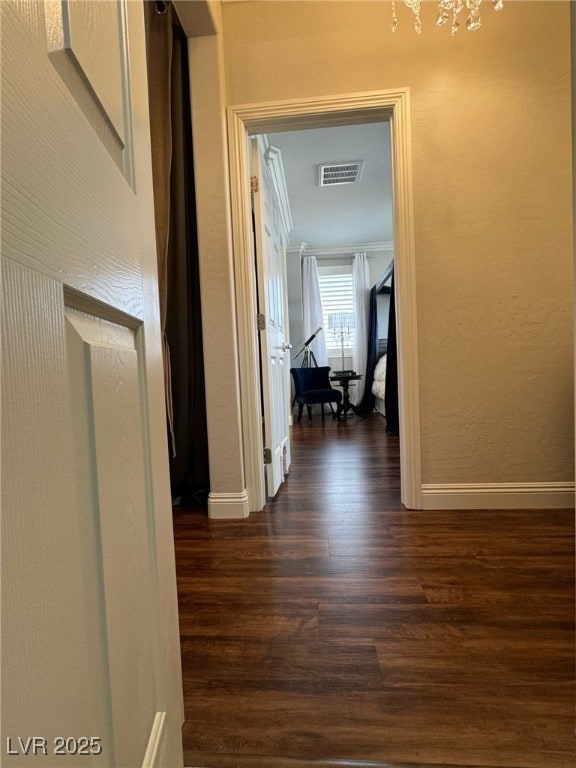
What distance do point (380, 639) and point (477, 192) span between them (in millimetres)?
2048

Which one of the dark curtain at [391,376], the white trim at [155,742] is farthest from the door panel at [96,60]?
the dark curtain at [391,376]

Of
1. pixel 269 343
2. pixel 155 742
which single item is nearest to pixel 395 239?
pixel 269 343

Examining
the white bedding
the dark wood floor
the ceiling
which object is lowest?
the dark wood floor

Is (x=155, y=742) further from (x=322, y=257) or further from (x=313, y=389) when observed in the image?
(x=322, y=257)

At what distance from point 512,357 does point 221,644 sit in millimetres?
1864

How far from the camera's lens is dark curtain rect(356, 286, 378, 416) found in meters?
6.01

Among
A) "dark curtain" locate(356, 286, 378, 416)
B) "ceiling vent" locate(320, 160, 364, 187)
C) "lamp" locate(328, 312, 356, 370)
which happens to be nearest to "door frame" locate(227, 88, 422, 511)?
"ceiling vent" locate(320, 160, 364, 187)

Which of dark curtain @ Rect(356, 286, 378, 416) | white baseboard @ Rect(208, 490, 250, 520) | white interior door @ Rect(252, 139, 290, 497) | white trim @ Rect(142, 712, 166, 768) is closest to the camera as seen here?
white trim @ Rect(142, 712, 166, 768)

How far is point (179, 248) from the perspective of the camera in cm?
218

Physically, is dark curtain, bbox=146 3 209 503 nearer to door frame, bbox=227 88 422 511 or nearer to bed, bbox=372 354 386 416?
door frame, bbox=227 88 422 511

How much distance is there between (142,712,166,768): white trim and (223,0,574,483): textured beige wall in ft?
5.81

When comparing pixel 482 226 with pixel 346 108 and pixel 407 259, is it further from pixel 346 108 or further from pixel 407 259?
pixel 346 108

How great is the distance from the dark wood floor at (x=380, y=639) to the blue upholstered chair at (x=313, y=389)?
10.5 ft

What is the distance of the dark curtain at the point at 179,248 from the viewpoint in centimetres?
206
